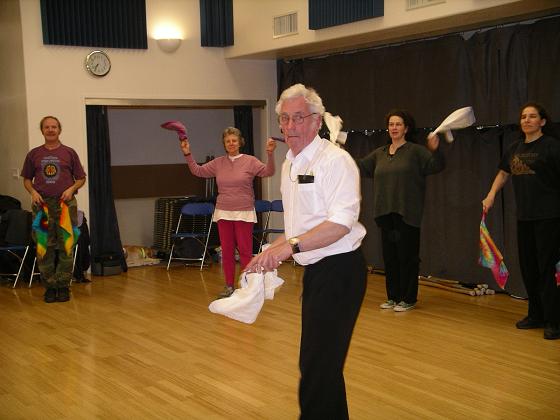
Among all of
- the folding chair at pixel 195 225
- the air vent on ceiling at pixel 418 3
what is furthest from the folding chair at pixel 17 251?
the air vent on ceiling at pixel 418 3

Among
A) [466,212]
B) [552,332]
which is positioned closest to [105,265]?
[466,212]

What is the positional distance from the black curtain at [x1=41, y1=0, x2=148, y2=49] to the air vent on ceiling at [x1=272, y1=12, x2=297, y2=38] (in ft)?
4.86

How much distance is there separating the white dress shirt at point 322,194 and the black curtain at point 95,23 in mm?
5697

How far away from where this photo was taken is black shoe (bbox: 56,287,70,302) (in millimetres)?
6910

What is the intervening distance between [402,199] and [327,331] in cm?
332

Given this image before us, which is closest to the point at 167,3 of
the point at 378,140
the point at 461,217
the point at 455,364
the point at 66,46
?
the point at 66,46

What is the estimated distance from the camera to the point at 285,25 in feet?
26.3

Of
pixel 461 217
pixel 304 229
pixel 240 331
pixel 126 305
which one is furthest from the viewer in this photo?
pixel 461 217

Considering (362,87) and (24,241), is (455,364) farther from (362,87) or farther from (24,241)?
(24,241)

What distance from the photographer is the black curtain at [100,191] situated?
840cm

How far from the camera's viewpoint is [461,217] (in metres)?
7.20

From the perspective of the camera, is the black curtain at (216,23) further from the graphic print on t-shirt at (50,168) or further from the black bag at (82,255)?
the graphic print on t-shirt at (50,168)

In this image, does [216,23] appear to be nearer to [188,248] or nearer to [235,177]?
[188,248]

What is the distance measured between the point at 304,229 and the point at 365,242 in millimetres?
5542
